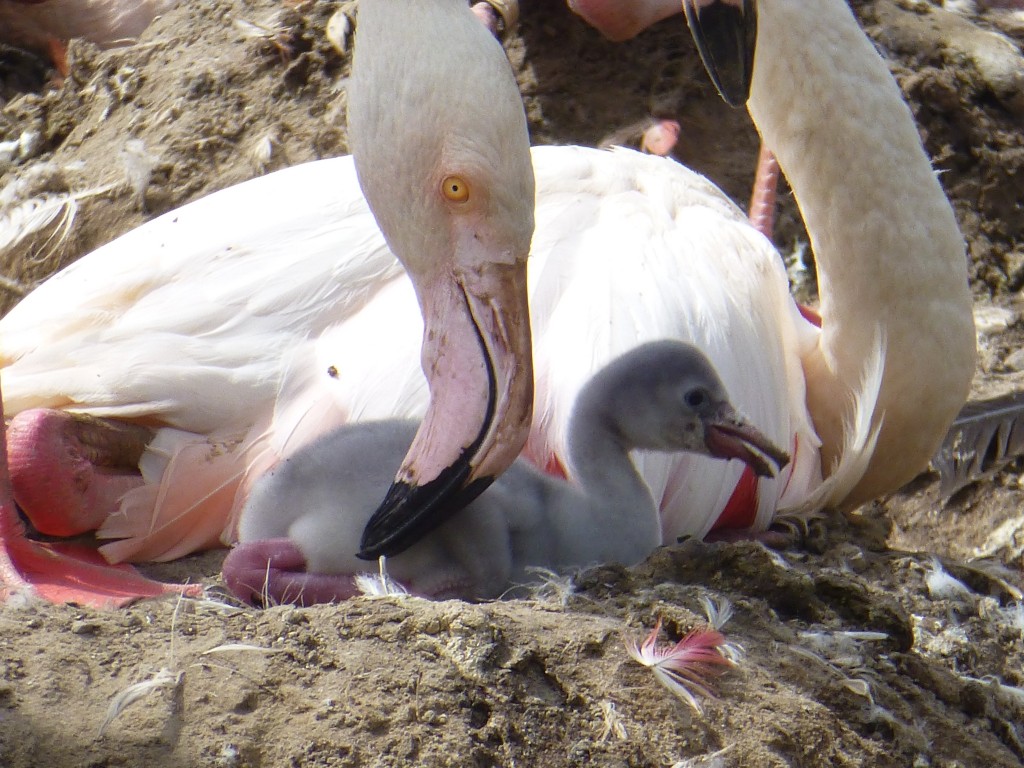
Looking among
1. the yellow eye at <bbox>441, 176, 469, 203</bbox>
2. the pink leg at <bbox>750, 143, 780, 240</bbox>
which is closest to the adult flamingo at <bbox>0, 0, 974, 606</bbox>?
the yellow eye at <bbox>441, 176, 469, 203</bbox>

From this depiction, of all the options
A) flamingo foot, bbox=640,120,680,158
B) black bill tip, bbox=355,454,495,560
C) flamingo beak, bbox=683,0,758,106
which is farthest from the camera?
flamingo foot, bbox=640,120,680,158

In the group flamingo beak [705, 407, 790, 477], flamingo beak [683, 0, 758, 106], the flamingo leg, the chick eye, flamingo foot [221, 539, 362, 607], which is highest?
flamingo beak [683, 0, 758, 106]

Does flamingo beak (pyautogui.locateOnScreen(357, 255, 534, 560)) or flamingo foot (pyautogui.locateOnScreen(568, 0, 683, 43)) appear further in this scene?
flamingo foot (pyautogui.locateOnScreen(568, 0, 683, 43))

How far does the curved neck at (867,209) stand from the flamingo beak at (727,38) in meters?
0.31

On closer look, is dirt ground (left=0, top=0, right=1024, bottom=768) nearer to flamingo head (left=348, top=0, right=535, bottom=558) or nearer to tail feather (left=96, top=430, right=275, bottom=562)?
tail feather (left=96, top=430, right=275, bottom=562)

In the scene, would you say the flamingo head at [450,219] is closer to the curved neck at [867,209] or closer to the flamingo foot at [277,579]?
the flamingo foot at [277,579]

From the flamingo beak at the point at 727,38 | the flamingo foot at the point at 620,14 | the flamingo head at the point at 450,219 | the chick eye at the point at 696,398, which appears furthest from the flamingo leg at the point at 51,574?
the flamingo foot at the point at 620,14

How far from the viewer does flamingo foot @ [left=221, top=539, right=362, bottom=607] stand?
1.86 meters

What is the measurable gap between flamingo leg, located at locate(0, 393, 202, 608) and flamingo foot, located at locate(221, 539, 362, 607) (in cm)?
7

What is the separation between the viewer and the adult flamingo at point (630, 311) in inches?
Answer: 83.4

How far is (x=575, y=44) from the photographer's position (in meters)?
4.11

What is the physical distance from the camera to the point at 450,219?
1923 mm

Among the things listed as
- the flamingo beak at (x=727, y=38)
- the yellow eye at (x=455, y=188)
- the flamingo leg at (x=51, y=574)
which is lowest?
the flamingo leg at (x=51, y=574)

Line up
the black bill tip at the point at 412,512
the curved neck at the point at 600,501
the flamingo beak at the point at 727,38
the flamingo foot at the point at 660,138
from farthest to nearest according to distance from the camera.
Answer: the flamingo foot at the point at 660,138, the flamingo beak at the point at 727,38, the curved neck at the point at 600,501, the black bill tip at the point at 412,512
